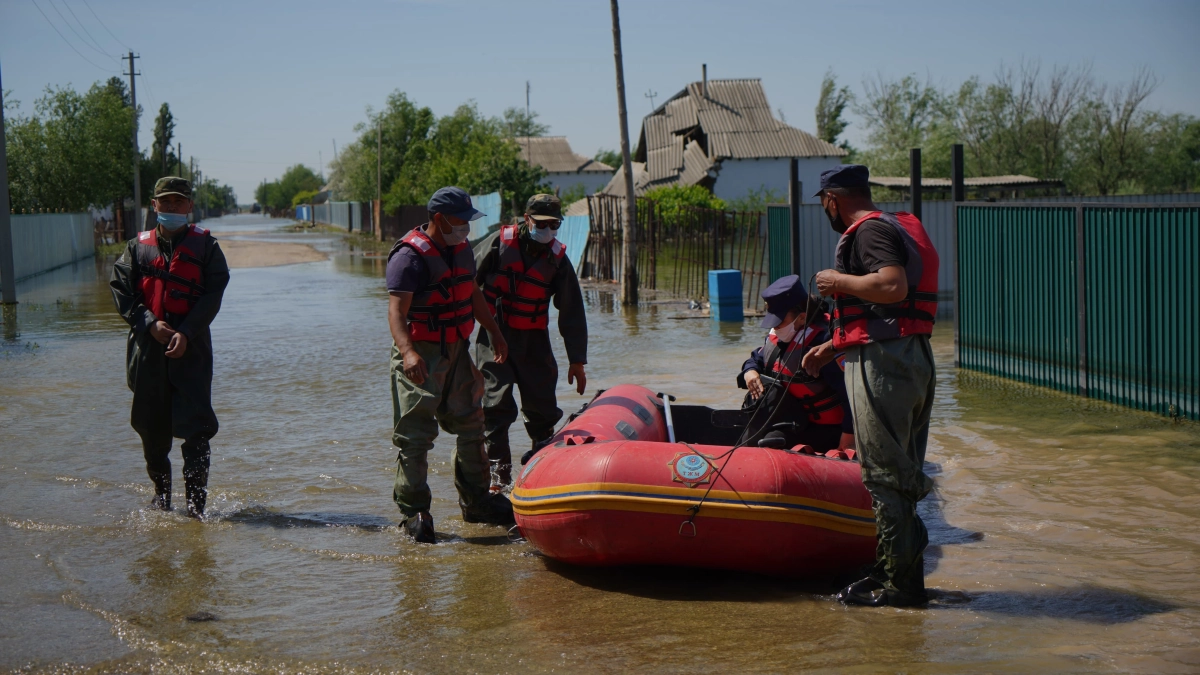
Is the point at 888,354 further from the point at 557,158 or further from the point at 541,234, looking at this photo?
the point at 557,158

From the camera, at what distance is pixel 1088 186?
152 feet

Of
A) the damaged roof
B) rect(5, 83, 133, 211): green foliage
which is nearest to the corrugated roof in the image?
the damaged roof

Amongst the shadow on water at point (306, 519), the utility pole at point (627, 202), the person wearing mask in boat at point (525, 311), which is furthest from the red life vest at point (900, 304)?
the utility pole at point (627, 202)

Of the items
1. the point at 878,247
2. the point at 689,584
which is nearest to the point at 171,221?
the point at 689,584

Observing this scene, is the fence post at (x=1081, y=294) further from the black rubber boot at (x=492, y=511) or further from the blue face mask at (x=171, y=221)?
the blue face mask at (x=171, y=221)

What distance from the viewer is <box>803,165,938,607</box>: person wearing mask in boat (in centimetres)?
442

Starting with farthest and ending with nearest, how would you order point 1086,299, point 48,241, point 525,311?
point 48,241 < point 1086,299 < point 525,311

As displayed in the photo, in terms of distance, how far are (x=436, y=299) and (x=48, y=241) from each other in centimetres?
3124

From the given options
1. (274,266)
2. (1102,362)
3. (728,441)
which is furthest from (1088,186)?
(728,441)

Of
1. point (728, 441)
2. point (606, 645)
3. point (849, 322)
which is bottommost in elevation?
point (606, 645)

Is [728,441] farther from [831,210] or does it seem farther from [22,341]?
[22,341]

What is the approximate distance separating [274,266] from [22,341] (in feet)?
63.7

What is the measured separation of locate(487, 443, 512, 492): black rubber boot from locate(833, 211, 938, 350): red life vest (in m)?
2.81

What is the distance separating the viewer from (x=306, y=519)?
632 centimetres
